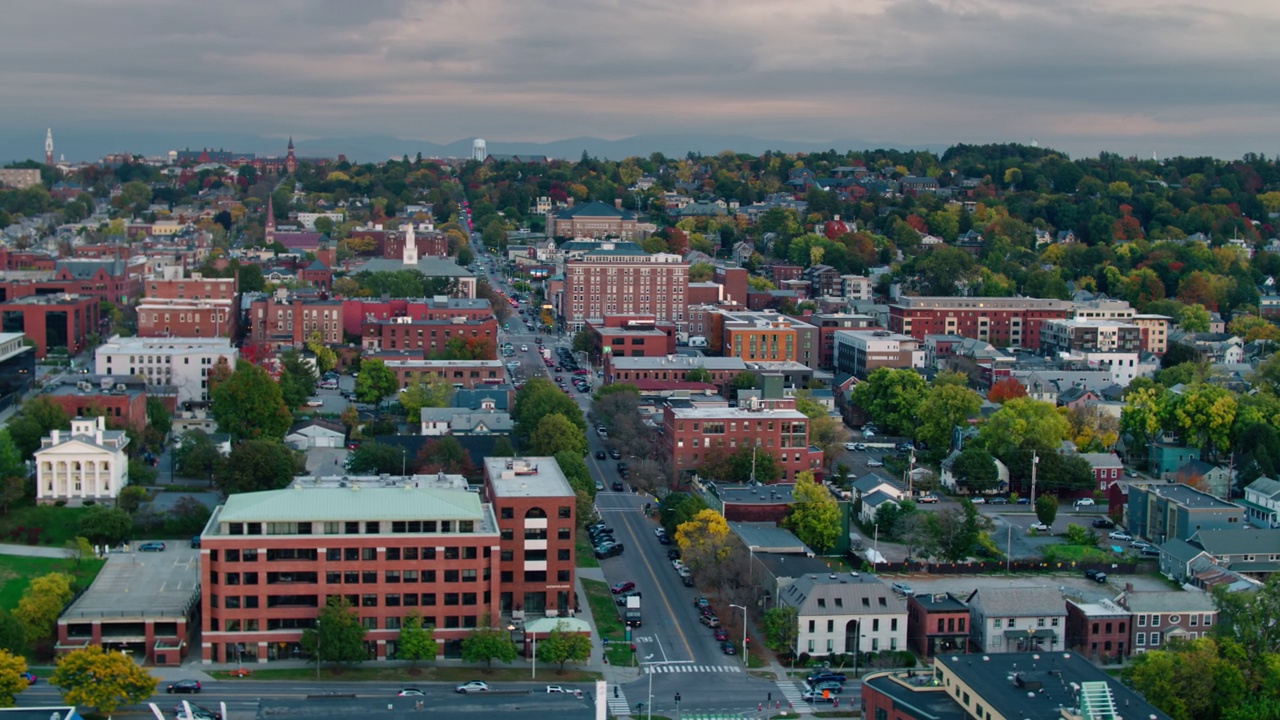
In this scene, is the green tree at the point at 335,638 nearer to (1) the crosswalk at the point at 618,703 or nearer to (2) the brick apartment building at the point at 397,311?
(1) the crosswalk at the point at 618,703

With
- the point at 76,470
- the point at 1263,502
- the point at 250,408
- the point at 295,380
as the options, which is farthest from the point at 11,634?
the point at 1263,502

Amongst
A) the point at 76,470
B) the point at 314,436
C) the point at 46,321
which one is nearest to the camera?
the point at 76,470

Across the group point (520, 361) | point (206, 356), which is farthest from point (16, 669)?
point (520, 361)

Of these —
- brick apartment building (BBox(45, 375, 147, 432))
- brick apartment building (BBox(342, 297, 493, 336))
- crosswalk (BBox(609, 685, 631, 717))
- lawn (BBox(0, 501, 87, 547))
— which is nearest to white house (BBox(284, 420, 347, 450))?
brick apartment building (BBox(45, 375, 147, 432))

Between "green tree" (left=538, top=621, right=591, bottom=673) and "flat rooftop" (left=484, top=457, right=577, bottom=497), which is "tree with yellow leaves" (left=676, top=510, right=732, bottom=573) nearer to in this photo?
"flat rooftop" (left=484, top=457, right=577, bottom=497)

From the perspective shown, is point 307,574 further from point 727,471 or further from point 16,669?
point 727,471

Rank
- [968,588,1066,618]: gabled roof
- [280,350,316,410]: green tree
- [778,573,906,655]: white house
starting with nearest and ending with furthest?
[778,573,906,655]: white house
[968,588,1066,618]: gabled roof
[280,350,316,410]: green tree

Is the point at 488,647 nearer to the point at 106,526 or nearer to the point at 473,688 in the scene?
the point at 473,688
